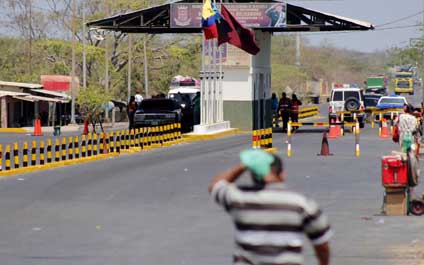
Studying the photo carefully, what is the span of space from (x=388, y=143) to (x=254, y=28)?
1024cm

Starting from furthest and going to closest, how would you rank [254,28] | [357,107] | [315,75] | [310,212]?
1. [315,75]
2. [357,107]
3. [254,28]
4. [310,212]

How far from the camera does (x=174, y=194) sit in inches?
898

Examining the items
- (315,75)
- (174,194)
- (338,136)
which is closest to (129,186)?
(174,194)

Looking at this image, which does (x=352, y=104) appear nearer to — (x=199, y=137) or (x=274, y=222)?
(x=199, y=137)

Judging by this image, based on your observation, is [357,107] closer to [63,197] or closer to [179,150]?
[179,150]

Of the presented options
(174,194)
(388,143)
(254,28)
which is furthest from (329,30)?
(174,194)

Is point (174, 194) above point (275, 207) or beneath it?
beneath

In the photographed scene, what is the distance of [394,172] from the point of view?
18547 mm

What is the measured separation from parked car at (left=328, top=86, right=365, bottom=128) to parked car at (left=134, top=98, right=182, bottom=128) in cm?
1087

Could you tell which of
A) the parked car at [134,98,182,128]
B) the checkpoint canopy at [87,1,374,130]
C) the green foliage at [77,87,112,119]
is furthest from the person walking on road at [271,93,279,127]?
the green foliage at [77,87,112,119]

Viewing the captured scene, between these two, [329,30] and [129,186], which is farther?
[329,30]

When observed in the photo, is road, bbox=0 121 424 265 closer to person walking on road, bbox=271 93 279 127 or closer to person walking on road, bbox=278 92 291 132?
person walking on road, bbox=278 92 291 132

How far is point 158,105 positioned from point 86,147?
13.1 m

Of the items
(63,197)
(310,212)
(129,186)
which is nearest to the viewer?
(310,212)
